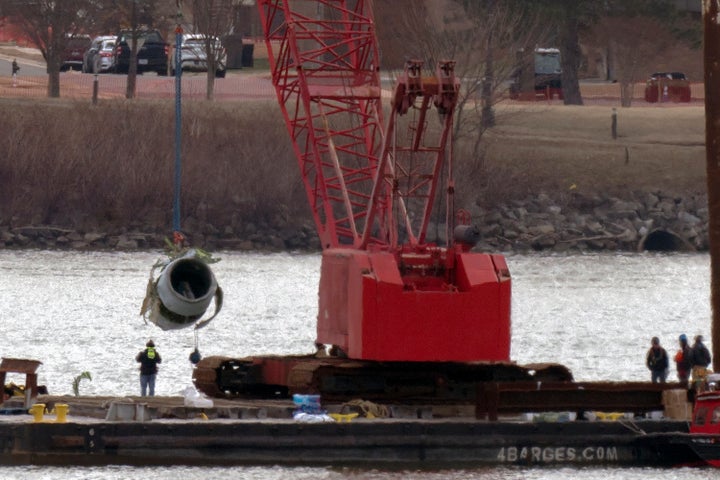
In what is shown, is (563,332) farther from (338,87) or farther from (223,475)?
(223,475)

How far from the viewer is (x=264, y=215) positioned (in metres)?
96.1

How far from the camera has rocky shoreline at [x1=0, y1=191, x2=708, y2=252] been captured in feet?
303

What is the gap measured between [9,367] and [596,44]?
88.8m

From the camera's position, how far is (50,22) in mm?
107250

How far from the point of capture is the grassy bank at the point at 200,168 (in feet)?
315

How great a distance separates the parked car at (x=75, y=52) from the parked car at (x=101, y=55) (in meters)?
1.63

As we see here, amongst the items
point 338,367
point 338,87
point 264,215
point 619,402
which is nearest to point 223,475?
point 338,367

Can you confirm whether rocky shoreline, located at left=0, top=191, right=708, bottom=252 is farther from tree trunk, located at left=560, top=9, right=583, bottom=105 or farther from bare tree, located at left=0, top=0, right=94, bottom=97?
bare tree, located at left=0, top=0, right=94, bottom=97

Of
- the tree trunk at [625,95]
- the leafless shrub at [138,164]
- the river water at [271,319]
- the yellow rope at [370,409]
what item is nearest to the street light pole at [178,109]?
the river water at [271,319]

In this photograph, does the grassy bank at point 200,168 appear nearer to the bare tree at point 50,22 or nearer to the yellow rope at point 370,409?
the bare tree at point 50,22

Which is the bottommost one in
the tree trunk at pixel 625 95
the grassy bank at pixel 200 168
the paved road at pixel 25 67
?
the grassy bank at pixel 200 168

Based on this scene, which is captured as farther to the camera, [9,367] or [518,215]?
[518,215]

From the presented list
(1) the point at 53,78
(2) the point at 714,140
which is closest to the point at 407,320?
(2) the point at 714,140

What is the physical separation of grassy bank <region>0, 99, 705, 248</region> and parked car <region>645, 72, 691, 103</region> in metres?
9.15
